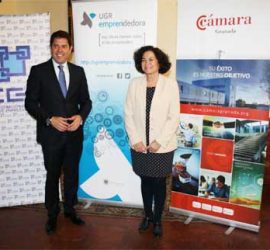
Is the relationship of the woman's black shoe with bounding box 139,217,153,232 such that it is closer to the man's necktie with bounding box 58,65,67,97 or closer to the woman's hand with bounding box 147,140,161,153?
the woman's hand with bounding box 147,140,161,153

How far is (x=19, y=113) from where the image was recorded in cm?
301

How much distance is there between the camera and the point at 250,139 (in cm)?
259

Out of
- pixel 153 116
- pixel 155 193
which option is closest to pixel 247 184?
pixel 155 193

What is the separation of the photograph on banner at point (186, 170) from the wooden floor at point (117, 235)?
0.30 m

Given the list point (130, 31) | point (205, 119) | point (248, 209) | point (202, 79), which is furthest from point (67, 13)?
point (248, 209)

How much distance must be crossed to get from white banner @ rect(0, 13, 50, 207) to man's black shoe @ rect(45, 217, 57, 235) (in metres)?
0.50

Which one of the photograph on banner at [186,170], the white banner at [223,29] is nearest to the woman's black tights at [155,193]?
the photograph on banner at [186,170]

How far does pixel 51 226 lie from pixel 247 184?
63.1 inches

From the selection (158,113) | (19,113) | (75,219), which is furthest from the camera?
(19,113)

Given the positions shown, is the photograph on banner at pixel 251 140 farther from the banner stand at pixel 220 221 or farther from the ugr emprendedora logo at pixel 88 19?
the ugr emprendedora logo at pixel 88 19

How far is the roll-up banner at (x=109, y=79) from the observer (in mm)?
2754

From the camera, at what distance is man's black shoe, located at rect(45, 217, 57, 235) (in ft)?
8.97

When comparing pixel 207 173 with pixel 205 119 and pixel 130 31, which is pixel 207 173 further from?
pixel 130 31

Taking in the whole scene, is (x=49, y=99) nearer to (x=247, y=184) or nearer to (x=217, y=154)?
(x=217, y=154)
